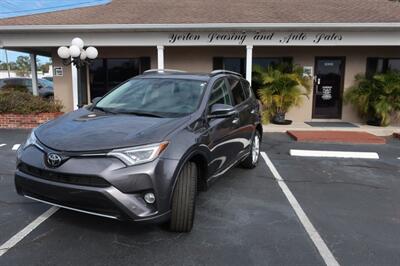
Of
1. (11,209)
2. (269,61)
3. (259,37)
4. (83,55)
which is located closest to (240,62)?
(269,61)

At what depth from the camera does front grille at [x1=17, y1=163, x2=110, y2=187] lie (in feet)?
10.1

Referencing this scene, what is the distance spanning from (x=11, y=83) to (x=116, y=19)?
925 cm

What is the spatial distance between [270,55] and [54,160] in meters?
10.7

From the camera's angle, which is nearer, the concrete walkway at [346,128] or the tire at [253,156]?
the tire at [253,156]

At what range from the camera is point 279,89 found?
11469 millimetres

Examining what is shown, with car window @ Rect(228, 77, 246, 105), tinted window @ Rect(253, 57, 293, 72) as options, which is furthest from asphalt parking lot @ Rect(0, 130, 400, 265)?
tinted window @ Rect(253, 57, 293, 72)

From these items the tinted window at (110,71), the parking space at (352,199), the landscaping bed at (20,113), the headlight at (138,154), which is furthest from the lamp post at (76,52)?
the headlight at (138,154)

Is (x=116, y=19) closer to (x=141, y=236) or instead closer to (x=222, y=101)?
(x=222, y=101)

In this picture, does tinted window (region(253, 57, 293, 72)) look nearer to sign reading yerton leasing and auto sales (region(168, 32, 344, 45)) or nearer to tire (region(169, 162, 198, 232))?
sign reading yerton leasing and auto sales (region(168, 32, 344, 45))

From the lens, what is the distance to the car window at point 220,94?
449 centimetres

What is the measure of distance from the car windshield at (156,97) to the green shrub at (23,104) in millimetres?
7119

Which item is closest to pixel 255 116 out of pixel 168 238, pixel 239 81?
pixel 239 81

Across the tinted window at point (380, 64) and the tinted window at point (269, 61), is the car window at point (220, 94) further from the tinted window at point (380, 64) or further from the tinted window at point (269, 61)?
the tinted window at point (380, 64)

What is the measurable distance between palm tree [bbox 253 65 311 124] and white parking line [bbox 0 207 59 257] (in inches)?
332
